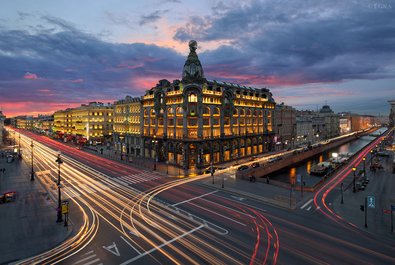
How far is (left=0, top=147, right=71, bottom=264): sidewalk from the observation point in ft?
62.0

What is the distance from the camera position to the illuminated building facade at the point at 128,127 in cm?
8081

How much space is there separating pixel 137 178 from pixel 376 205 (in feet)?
134

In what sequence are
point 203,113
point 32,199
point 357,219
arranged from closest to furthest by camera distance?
point 357,219, point 32,199, point 203,113

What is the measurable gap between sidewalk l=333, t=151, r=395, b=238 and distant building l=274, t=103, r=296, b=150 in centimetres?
5238

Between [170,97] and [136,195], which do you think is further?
[170,97]

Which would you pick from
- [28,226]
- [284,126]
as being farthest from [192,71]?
[284,126]

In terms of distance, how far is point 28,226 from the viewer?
2298cm

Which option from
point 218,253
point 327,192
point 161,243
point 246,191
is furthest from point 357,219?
point 161,243

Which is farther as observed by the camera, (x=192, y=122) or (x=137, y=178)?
(x=192, y=122)

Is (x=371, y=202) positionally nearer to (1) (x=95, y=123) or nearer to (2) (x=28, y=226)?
(2) (x=28, y=226)

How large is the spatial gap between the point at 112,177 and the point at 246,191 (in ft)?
93.0

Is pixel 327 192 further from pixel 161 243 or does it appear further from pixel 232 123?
pixel 232 123

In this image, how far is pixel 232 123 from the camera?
71812 millimetres

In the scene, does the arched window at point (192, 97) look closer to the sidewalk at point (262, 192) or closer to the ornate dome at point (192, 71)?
the ornate dome at point (192, 71)
